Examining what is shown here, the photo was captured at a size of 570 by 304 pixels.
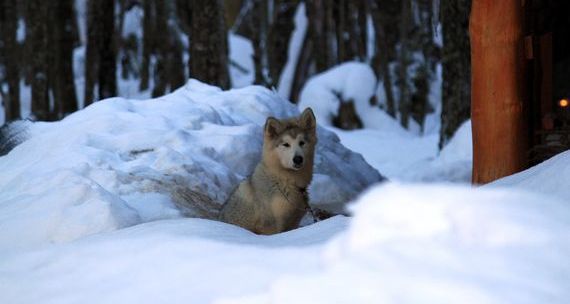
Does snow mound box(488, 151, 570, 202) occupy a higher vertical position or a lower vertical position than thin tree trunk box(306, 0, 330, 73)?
lower

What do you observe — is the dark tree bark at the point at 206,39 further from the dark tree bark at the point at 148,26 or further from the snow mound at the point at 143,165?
the dark tree bark at the point at 148,26

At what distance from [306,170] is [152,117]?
3.07m

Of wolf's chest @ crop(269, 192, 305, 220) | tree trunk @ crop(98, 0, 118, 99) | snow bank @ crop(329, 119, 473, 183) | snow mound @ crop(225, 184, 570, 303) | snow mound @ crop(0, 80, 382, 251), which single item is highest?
tree trunk @ crop(98, 0, 118, 99)

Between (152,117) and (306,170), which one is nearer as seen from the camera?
(306,170)

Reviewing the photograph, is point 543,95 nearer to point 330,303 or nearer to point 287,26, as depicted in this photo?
point 330,303

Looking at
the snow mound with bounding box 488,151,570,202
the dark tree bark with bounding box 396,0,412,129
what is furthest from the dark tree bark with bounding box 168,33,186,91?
the snow mound with bounding box 488,151,570,202

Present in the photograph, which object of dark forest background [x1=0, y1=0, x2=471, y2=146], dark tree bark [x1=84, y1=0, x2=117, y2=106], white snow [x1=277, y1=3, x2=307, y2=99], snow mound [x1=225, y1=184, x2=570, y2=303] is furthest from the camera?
white snow [x1=277, y1=3, x2=307, y2=99]

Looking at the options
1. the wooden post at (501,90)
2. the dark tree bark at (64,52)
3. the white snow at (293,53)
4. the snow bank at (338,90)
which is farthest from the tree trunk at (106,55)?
the white snow at (293,53)

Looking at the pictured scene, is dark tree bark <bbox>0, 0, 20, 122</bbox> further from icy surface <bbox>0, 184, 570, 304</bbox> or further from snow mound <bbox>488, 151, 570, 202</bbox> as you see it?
snow mound <bbox>488, 151, 570, 202</bbox>

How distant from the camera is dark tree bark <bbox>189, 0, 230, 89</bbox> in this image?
47.6 feet

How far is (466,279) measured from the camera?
352 cm

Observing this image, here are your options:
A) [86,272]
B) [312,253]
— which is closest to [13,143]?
[86,272]

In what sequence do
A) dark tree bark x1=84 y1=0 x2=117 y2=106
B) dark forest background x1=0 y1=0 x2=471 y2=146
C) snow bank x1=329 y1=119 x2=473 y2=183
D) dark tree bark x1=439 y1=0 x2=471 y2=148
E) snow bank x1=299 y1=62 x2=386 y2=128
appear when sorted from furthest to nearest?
snow bank x1=299 y1=62 x2=386 y2=128, dark tree bark x1=84 y1=0 x2=117 y2=106, dark forest background x1=0 y1=0 x2=471 y2=146, dark tree bark x1=439 y1=0 x2=471 y2=148, snow bank x1=329 y1=119 x2=473 y2=183

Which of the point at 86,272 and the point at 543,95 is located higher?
the point at 543,95
